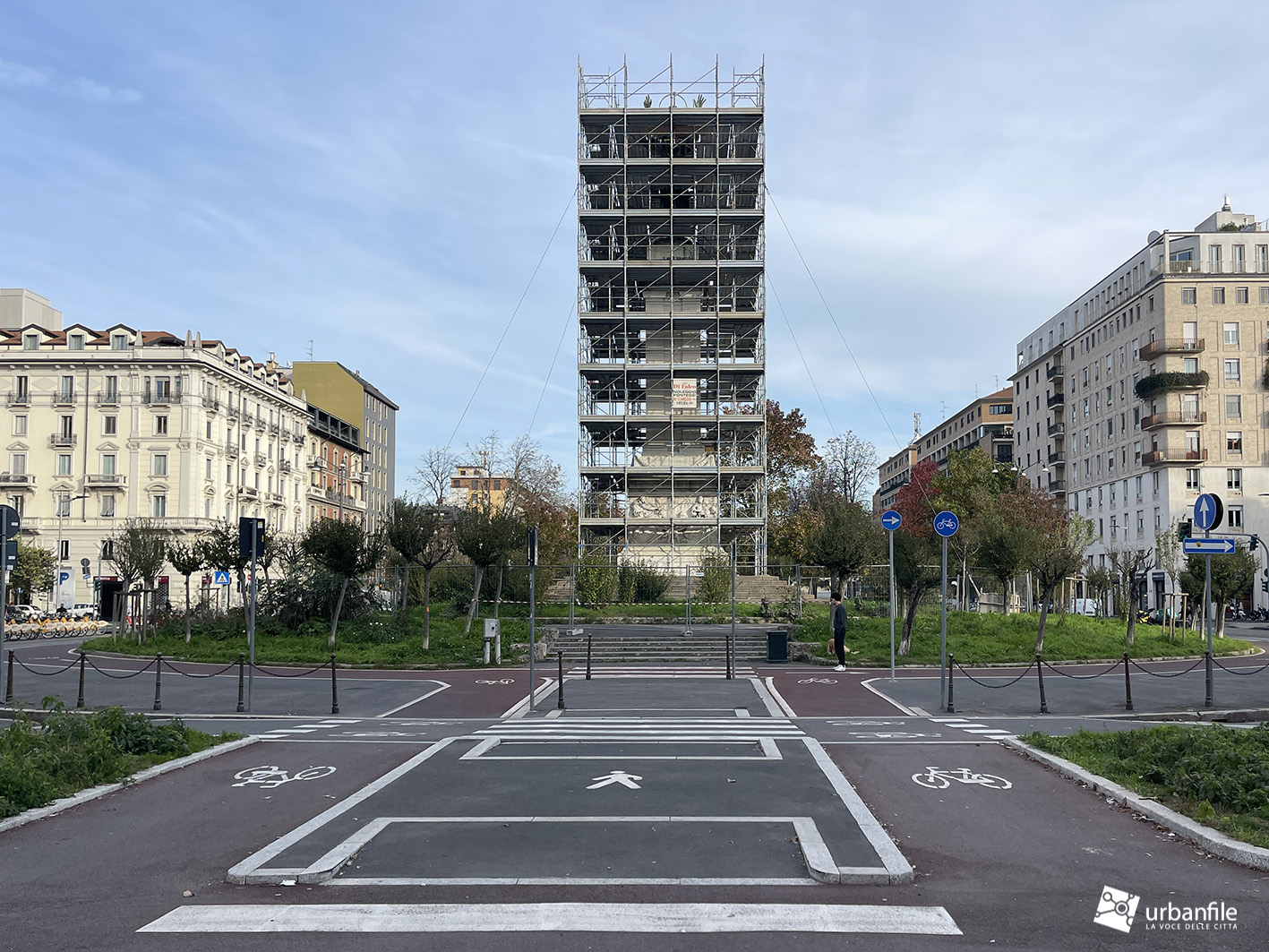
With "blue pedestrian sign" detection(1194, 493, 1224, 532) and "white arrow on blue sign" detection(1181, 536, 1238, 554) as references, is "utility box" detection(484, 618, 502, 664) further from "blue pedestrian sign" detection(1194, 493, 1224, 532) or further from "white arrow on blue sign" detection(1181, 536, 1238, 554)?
"blue pedestrian sign" detection(1194, 493, 1224, 532)

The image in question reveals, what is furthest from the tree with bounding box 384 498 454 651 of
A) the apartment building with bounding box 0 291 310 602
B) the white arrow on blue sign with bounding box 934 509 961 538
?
the apartment building with bounding box 0 291 310 602

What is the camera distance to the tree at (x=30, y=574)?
59750mm

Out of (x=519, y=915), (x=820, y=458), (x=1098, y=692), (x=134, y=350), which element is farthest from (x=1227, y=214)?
(x=519, y=915)

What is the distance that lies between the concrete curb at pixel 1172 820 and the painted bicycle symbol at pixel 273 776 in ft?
26.8

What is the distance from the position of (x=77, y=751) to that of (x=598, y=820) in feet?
18.9

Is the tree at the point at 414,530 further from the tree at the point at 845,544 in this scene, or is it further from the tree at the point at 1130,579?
the tree at the point at 1130,579

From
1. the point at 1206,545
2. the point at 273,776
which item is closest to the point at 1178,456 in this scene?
the point at 1206,545

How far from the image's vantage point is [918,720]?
664 inches

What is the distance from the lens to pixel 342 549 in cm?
3183

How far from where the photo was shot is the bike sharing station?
7.04 metres

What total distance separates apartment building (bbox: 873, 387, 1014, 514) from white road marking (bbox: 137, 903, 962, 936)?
9292 centimetres

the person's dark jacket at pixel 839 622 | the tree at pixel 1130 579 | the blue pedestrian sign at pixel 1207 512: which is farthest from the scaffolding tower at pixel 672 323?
the blue pedestrian sign at pixel 1207 512

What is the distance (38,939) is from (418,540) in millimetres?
25905

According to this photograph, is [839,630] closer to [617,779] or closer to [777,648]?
[777,648]
